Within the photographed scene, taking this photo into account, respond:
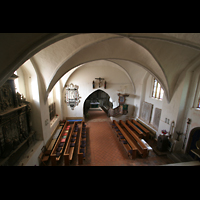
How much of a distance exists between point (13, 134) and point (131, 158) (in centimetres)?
646

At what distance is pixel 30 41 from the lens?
305cm

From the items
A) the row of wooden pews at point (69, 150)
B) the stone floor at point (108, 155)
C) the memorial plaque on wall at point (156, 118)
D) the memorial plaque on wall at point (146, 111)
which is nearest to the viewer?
the row of wooden pews at point (69, 150)

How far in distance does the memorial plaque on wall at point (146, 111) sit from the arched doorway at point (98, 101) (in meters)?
6.39

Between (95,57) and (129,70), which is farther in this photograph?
(129,70)

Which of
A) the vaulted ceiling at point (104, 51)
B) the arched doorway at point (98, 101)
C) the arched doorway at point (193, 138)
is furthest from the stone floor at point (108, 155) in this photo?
the arched doorway at point (98, 101)

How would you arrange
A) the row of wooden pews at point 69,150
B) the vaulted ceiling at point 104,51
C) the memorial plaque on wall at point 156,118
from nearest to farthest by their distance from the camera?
the vaulted ceiling at point 104,51 < the row of wooden pews at point 69,150 < the memorial plaque on wall at point 156,118

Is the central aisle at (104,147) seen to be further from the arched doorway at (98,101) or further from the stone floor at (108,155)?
the arched doorway at (98,101)

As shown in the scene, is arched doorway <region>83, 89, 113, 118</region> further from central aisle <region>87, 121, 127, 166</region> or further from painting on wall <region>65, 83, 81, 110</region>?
central aisle <region>87, 121, 127, 166</region>

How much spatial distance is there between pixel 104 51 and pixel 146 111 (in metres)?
7.20

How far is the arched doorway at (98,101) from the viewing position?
1670 cm

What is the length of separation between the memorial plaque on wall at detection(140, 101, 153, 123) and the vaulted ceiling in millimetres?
2815

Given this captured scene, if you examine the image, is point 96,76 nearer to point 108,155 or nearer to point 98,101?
point 98,101
